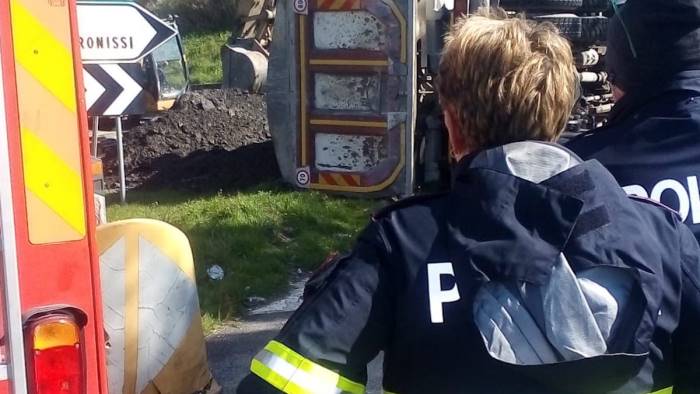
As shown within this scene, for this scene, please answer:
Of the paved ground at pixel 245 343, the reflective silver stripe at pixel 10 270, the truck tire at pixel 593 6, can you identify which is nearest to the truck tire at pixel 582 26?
the truck tire at pixel 593 6

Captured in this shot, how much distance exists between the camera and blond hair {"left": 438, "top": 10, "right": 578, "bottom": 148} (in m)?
1.90

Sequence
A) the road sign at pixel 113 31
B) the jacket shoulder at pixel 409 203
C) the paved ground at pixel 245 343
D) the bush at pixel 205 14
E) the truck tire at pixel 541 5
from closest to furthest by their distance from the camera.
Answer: the jacket shoulder at pixel 409 203
the road sign at pixel 113 31
the paved ground at pixel 245 343
the truck tire at pixel 541 5
the bush at pixel 205 14

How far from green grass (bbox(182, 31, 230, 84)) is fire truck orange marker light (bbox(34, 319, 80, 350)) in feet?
79.0

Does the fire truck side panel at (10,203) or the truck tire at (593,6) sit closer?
the fire truck side panel at (10,203)

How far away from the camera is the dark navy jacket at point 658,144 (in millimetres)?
2451

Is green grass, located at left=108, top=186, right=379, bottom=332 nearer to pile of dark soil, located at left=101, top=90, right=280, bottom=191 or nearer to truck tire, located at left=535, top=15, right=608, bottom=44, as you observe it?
pile of dark soil, located at left=101, top=90, right=280, bottom=191

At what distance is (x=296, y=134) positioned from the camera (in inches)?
335

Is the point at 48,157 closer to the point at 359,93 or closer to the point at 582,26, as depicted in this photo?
the point at 359,93

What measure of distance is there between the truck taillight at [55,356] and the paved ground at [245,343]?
297cm

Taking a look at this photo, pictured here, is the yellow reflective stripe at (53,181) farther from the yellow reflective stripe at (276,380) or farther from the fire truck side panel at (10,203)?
the yellow reflective stripe at (276,380)

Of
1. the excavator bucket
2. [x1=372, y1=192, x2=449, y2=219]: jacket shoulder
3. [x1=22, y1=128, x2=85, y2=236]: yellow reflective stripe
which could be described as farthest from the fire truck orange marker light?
the excavator bucket

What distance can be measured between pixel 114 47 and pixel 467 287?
248cm

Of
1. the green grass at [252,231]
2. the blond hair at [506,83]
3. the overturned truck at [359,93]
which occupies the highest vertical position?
the blond hair at [506,83]

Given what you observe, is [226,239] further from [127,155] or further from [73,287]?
[73,287]
